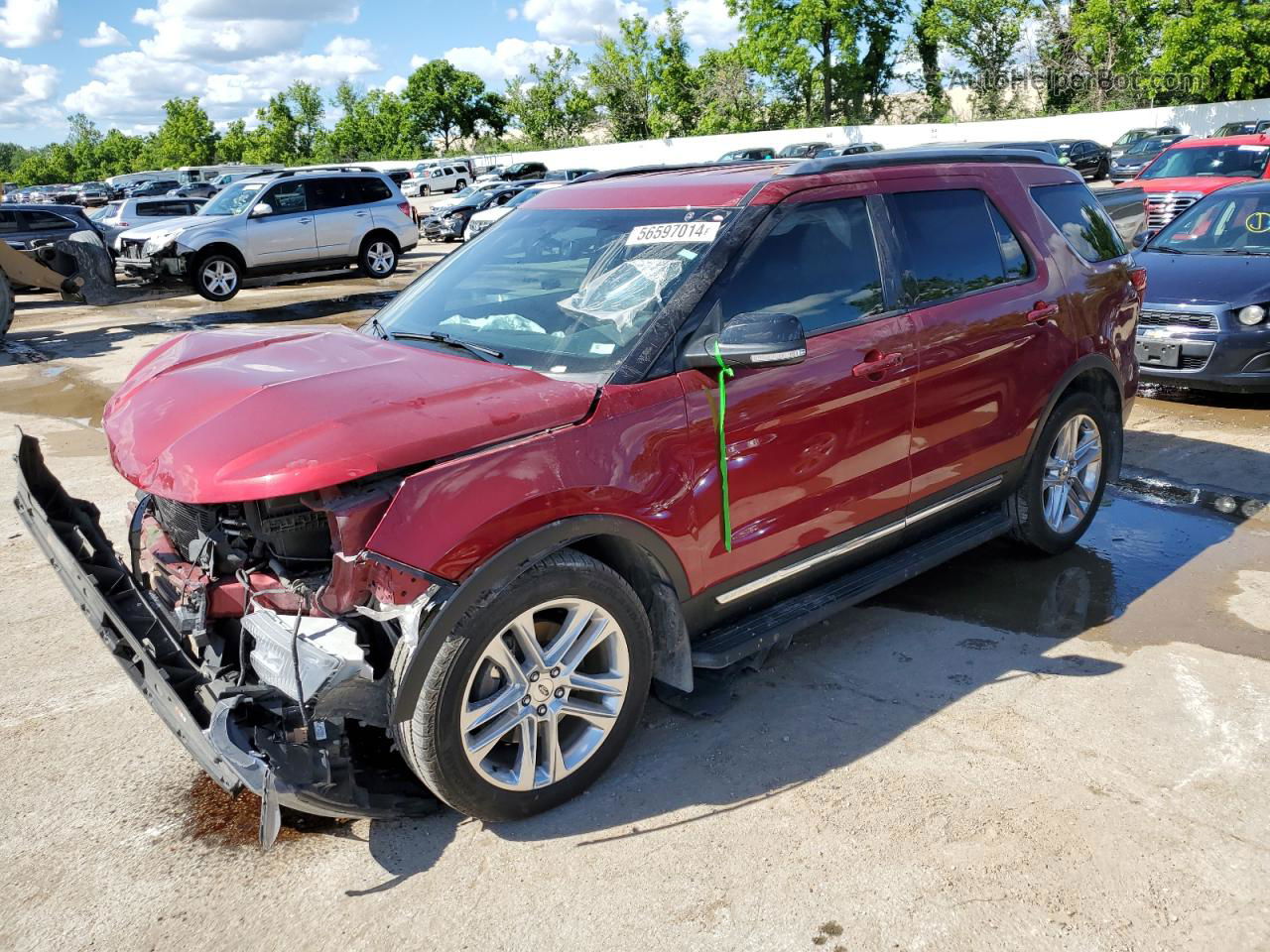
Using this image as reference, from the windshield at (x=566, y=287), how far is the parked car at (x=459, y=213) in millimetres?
23289

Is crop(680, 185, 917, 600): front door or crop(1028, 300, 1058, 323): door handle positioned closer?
crop(680, 185, 917, 600): front door

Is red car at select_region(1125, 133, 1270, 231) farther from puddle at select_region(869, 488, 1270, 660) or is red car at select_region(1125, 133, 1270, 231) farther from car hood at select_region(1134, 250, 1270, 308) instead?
puddle at select_region(869, 488, 1270, 660)

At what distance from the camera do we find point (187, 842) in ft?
10.4

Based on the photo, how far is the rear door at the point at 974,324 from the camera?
13.6 ft

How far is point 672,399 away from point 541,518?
63 cm

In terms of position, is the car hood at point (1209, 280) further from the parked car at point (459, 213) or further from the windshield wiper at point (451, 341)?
the parked car at point (459, 213)

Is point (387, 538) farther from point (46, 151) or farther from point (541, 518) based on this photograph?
point (46, 151)

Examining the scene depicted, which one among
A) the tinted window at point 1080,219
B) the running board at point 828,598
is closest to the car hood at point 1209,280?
the tinted window at point 1080,219

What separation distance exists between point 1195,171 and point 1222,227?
25.3 feet

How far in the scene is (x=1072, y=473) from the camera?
201 inches

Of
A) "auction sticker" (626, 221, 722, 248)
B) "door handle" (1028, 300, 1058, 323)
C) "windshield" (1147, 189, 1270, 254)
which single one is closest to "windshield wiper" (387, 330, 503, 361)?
"auction sticker" (626, 221, 722, 248)

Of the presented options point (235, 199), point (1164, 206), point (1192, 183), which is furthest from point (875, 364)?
point (235, 199)

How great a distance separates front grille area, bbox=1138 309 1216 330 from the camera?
25.5 feet

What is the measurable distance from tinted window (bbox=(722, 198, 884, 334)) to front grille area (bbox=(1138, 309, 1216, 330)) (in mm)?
4786
